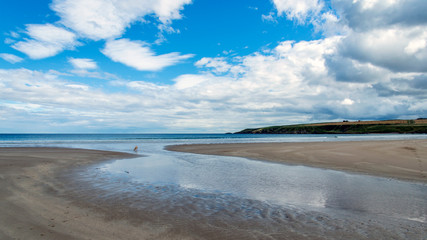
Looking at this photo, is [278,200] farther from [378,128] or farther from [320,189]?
[378,128]

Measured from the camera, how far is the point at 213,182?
37.4 feet

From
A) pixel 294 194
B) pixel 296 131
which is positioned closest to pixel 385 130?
pixel 296 131

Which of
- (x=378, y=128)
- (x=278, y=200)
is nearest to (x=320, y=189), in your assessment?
(x=278, y=200)


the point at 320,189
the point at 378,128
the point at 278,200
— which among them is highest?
the point at 378,128

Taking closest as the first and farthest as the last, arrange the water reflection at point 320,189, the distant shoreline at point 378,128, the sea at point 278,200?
the sea at point 278,200
the water reflection at point 320,189
the distant shoreline at point 378,128

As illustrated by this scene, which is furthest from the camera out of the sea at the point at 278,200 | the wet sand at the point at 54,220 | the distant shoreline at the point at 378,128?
the distant shoreline at the point at 378,128

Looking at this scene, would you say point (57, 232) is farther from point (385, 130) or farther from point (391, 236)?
point (385, 130)

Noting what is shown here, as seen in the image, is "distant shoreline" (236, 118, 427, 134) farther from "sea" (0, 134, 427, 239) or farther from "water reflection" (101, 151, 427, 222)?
"sea" (0, 134, 427, 239)

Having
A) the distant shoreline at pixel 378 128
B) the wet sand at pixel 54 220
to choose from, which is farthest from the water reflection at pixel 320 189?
the distant shoreline at pixel 378 128

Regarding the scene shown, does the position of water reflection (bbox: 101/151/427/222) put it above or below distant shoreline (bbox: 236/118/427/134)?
below

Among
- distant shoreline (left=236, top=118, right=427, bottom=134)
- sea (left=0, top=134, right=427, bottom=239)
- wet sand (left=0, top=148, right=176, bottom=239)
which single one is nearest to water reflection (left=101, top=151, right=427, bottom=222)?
sea (left=0, top=134, right=427, bottom=239)

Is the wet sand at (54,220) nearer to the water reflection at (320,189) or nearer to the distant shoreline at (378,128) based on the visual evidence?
the water reflection at (320,189)

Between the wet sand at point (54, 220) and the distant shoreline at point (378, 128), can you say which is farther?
the distant shoreline at point (378, 128)

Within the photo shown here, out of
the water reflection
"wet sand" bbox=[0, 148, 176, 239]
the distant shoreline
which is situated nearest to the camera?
"wet sand" bbox=[0, 148, 176, 239]
